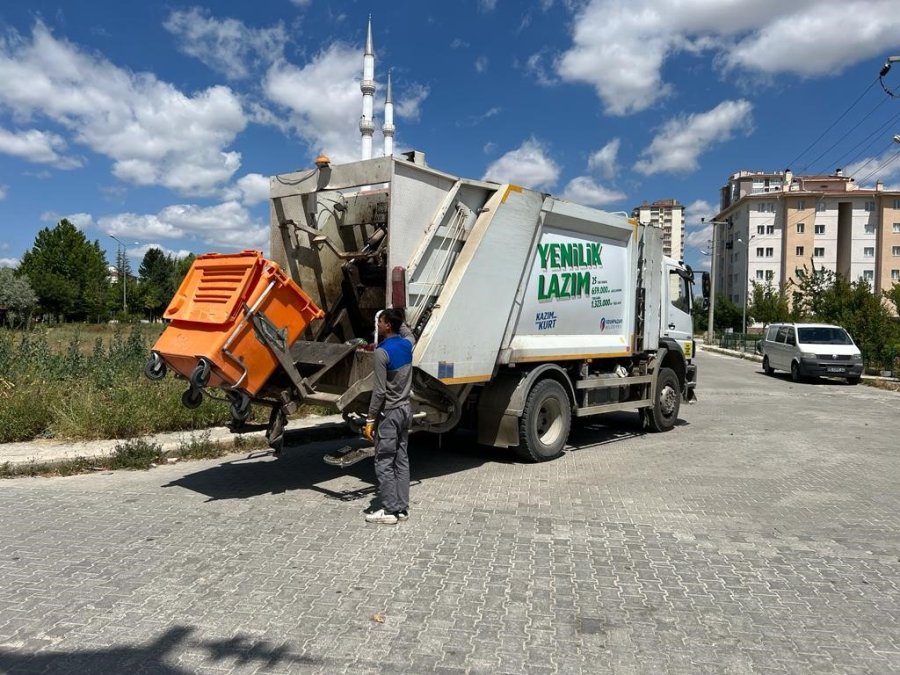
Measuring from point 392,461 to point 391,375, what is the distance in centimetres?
73

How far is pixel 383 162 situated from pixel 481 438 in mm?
3378

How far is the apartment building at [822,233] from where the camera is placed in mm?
75188

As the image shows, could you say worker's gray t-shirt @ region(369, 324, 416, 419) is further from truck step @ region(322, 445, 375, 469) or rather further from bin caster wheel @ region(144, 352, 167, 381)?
bin caster wheel @ region(144, 352, 167, 381)

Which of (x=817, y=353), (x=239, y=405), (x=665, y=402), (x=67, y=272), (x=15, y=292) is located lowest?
(x=665, y=402)

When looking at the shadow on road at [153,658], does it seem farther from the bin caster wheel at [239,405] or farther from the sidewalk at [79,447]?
the sidewalk at [79,447]

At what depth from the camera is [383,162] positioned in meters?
6.05

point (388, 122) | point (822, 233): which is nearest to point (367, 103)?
point (388, 122)

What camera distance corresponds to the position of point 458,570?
441cm

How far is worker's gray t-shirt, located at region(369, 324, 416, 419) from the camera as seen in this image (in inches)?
213

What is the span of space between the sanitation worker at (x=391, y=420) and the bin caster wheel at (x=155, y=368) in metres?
1.98

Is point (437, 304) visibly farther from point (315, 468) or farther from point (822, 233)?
point (822, 233)

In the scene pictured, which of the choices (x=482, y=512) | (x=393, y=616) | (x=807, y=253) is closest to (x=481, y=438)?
(x=482, y=512)

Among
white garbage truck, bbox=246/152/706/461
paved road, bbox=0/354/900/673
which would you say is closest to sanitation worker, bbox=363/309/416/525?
paved road, bbox=0/354/900/673

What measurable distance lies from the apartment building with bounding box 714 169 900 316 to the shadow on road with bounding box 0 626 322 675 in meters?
79.1
